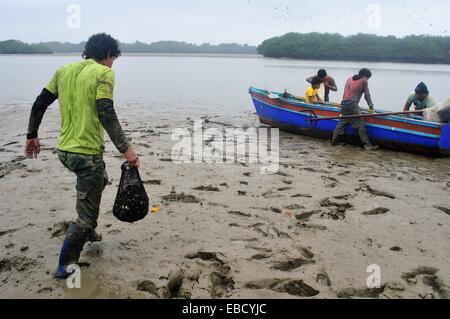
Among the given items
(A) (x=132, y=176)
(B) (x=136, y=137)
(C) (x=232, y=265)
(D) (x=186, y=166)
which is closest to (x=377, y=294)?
(C) (x=232, y=265)

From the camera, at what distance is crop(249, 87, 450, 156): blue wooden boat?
32.5ft

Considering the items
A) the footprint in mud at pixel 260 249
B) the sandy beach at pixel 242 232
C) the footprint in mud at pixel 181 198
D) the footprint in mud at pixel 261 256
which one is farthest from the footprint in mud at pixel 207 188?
the footprint in mud at pixel 261 256

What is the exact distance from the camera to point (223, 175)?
7.92 metres

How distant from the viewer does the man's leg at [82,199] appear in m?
3.91

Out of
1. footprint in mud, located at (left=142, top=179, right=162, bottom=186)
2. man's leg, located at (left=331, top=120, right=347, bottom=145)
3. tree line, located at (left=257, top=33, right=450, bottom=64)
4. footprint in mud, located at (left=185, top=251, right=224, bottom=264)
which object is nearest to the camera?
footprint in mud, located at (left=185, top=251, right=224, bottom=264)

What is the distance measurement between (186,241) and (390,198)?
3.81 m

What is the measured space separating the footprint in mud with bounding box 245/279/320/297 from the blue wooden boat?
7318 millimetres

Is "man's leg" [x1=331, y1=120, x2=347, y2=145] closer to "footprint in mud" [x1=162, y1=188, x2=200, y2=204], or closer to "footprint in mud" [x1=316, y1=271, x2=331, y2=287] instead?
"footprint in mud" [x1=162, y1=188, x2=200, y2=204]

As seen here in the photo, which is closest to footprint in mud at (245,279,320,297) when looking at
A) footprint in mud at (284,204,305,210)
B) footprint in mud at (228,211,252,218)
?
footprint in mud at (228,211,252,218)

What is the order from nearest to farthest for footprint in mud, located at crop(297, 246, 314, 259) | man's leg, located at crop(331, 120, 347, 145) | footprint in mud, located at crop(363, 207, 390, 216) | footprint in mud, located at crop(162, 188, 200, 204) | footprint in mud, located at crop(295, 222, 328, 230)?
footprint in mud, located at crop(297, 246, 314, 259), footprint in mud, located at crop(295, 222, 328, 230), footprint in mud, located at crop(363, 207, 390, 216), footprint in mud, located at crop(162, 188, 200, 204), man's leg, located at crop(331, 120, 347, 145)

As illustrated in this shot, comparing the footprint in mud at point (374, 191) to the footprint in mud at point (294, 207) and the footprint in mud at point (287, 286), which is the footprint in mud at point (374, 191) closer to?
the footprint in mud at point (294, 207)

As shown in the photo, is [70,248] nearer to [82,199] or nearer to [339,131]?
[82,199]

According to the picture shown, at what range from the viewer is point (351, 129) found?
36.9 feet

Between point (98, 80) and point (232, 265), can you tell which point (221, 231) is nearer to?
point (232, 265)
